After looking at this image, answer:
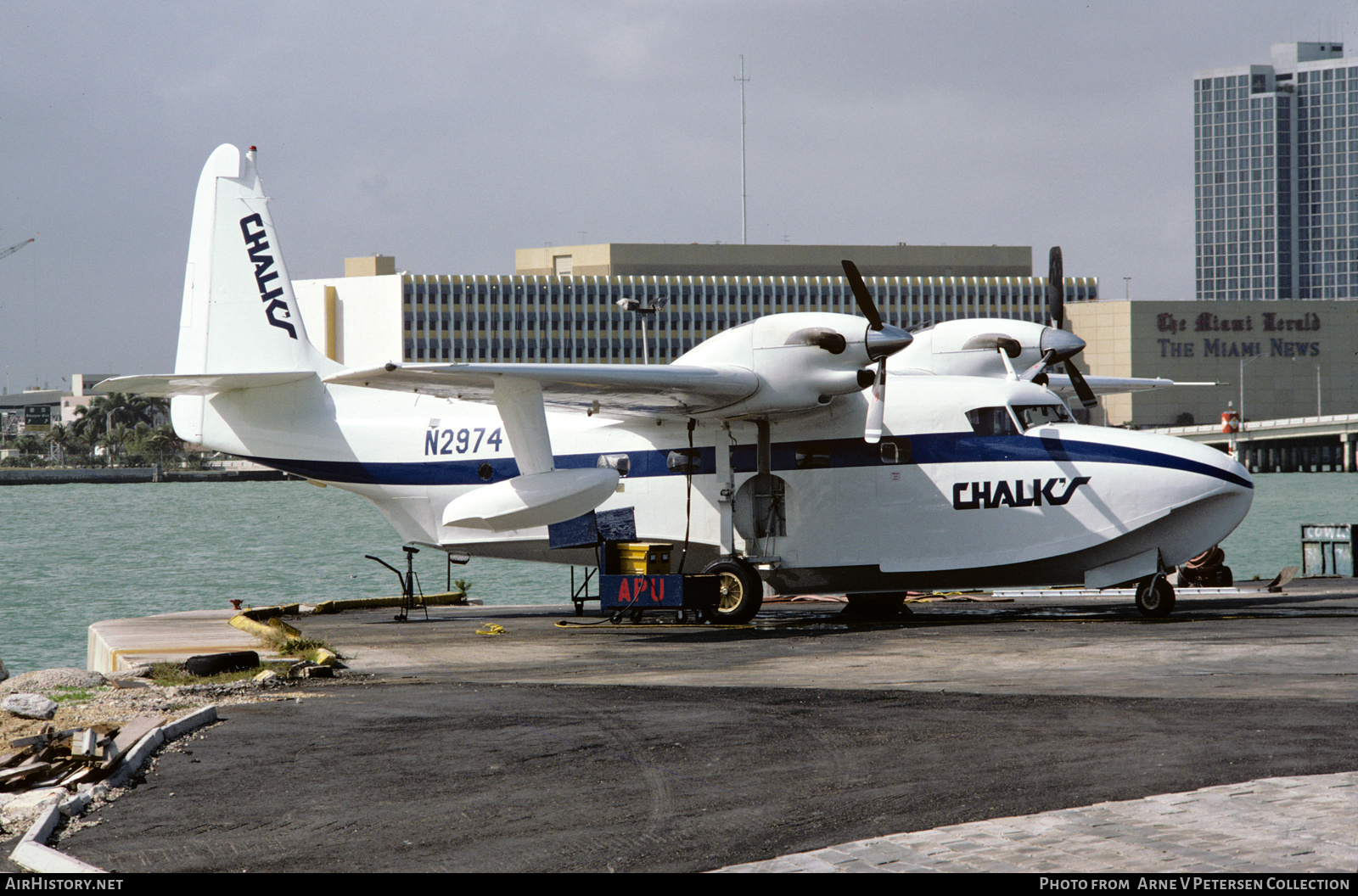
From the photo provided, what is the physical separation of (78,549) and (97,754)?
2232 inches

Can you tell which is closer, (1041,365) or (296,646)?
(296,646)

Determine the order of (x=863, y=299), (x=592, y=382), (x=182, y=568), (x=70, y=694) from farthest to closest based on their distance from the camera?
(x=182, y=568) < (x=863, y=299) < (x=592, y=382) < (x=70, y=694)

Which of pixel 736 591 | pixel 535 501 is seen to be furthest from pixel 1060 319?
pixel 535 501

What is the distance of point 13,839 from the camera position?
7141 millimetres

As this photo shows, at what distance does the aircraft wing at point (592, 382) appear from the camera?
56.5ft

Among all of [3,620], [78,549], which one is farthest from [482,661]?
[78,549]

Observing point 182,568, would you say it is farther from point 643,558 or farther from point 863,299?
point 863,299

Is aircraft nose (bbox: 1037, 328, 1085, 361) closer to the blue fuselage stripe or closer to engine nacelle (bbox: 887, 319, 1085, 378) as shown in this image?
engine nacelle (bbox: 887, 319, 1085, 378)

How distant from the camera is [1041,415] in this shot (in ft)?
62.7

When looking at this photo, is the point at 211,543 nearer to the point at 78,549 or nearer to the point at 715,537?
the point at 78,549

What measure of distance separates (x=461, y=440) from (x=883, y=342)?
7653 mm

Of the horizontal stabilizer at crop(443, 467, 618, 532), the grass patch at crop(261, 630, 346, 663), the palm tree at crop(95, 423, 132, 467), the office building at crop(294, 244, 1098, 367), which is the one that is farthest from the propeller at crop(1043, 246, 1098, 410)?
the palm tree at crop(95, 423, 132, 467)

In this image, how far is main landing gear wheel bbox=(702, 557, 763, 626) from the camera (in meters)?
19.8

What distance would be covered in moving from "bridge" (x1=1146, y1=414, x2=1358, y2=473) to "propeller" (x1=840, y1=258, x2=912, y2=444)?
110930mm
